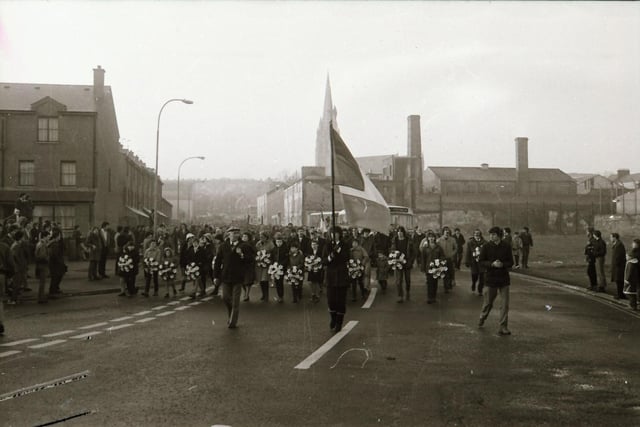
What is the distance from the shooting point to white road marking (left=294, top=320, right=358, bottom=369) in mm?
8156

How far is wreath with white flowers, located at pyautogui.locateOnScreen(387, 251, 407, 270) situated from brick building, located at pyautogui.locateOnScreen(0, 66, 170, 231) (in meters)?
26.0

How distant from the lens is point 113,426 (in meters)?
5.53

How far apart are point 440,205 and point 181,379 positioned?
66423 millimetres

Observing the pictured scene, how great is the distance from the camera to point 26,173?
120 feet

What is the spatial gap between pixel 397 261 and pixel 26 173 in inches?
1144

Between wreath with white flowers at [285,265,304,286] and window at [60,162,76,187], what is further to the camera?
window at [60,162,76,187]

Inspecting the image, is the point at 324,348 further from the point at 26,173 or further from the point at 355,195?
the point at 26,173

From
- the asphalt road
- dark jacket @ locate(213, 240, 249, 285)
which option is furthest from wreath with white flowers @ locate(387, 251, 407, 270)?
dark jacket @ locate(213, 240, 249, 285)

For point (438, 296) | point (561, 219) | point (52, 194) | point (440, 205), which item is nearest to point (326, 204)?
point (440, 205)

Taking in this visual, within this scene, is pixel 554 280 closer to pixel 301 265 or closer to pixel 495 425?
pixel 301 265

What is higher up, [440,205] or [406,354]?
[440,205]

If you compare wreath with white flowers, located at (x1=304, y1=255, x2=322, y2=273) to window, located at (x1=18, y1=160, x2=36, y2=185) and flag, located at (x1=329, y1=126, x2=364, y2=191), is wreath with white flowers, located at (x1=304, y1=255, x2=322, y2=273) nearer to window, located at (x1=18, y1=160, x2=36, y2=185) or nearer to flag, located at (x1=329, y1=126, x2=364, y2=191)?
flag, located at (x1=329, y1=126, x2=364, y2=191)

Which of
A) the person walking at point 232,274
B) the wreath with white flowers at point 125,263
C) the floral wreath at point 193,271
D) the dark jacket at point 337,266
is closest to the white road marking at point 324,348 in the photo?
the dark jacket at point 337,266

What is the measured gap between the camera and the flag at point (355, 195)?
12.5 metres
